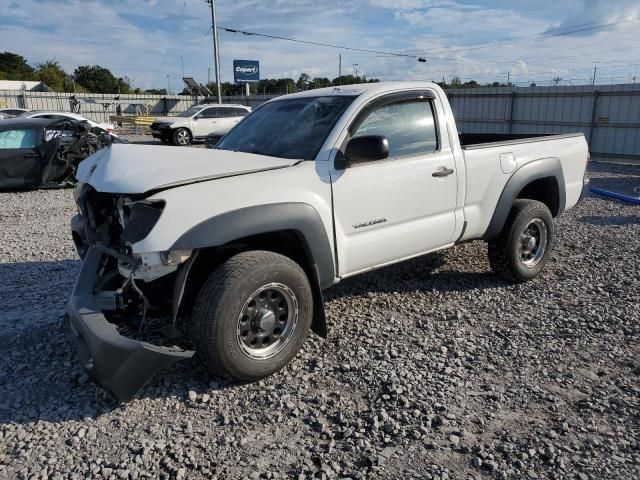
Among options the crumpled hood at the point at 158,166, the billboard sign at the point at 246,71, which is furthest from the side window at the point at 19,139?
the billboard sign at the point at 246,71

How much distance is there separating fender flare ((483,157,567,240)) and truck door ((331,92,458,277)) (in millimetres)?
601

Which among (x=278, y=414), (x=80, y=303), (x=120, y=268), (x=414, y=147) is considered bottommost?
(x=278, y=414)

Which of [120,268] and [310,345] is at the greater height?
[120,268]

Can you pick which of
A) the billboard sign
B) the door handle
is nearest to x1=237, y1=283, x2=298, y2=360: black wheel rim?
the door handle

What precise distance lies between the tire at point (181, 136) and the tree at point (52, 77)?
57.0m

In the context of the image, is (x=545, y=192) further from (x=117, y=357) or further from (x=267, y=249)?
(x=117, y=357)

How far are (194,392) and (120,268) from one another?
0.91 meters

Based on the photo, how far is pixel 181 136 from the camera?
22516mm

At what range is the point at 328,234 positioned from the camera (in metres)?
3.70

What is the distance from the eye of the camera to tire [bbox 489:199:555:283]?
5125 millimetres

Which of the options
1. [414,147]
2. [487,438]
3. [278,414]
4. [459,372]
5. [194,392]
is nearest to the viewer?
[487,438]

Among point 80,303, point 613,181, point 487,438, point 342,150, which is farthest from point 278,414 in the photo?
point 613,181

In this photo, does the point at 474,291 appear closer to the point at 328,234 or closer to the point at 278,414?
the point at 328,234

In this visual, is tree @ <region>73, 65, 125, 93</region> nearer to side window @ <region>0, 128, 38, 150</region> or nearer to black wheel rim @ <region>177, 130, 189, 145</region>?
black wheel rim @ <region>177, 130, 189, 145</region>
